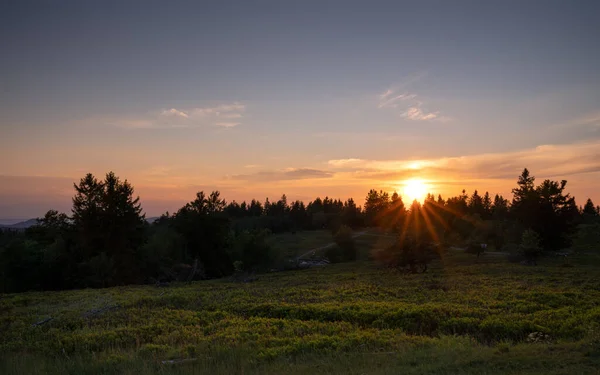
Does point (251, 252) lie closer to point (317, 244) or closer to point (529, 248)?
point (529, 248)

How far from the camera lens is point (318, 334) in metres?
14.4

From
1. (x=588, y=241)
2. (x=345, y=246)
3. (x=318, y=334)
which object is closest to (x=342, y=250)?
(x=345, y=246)

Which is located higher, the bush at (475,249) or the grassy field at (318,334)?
the grassy field at (318,334)

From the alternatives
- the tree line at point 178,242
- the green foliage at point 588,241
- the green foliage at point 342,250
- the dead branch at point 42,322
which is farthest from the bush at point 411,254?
the dead branch at point 42,322

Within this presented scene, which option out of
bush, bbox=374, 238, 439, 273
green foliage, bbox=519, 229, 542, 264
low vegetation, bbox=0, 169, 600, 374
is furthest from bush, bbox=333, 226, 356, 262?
green foliage, bbox=519, 229, 542, 264

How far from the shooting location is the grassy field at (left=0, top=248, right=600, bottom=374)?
10.5 metres

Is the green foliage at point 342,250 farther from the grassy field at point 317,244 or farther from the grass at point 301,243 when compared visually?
the grass at point 301,243

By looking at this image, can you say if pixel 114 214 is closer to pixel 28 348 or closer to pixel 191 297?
pixel 191 297

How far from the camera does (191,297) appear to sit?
87.5 ft

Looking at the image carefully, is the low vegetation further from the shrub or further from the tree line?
the shrub

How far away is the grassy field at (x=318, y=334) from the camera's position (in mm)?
10500

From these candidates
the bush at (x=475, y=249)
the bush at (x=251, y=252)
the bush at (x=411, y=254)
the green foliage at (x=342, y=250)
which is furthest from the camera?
the green foliage at (x=342, y=250)

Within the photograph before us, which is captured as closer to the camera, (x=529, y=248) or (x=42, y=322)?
(x=42, y=322)

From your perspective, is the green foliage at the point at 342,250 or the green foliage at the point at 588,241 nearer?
the green foliage at the point at 588,241
